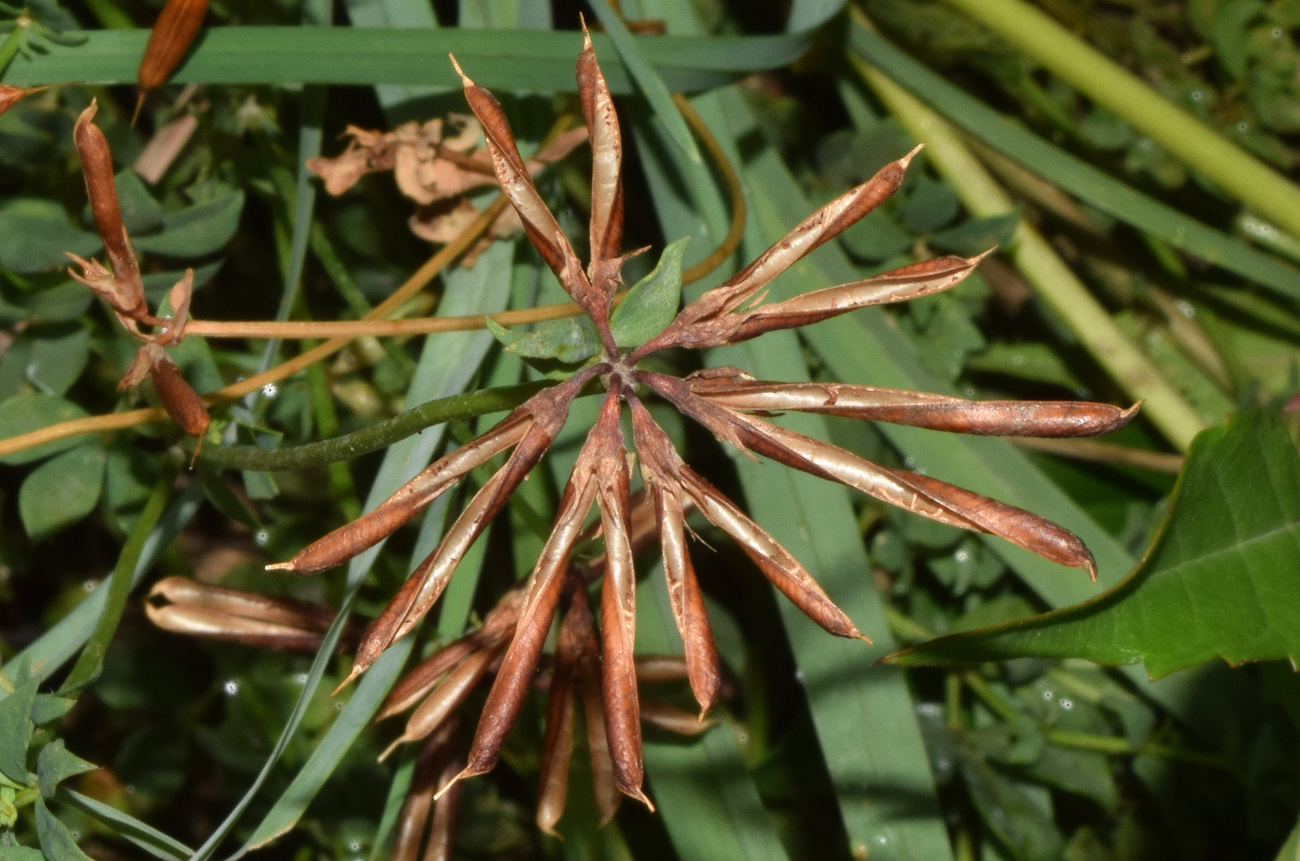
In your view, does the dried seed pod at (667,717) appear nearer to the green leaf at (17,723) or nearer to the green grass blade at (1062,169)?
the green leaf at (17,723)

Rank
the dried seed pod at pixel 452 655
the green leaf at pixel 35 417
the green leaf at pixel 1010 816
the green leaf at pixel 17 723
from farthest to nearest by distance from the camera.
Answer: the green leaf at pixel 1010 816, the green leaf at pixel 35 417, the dried seed pod at pixel 452 655, the green leaf at pixel 17 723

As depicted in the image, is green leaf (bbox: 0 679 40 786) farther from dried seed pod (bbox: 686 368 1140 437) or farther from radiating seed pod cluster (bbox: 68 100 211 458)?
dried seed pod (bbox: 686 368 1140 437)

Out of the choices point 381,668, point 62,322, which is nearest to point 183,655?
point 62,322

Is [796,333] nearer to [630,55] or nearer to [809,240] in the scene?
[630,55]

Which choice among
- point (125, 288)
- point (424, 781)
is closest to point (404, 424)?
point (125, 288)

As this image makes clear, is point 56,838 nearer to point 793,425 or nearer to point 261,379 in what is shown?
point 261,379

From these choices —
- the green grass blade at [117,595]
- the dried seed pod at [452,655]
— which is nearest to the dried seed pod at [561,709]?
the dried seed pod at [452,655]

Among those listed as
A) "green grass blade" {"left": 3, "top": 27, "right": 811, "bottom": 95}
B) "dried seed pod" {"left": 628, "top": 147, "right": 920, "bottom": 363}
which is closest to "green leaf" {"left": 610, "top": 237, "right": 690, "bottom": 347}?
"dried seed pod" {"left": 628, "top": 147, "right": 920, "bottom": 363}
